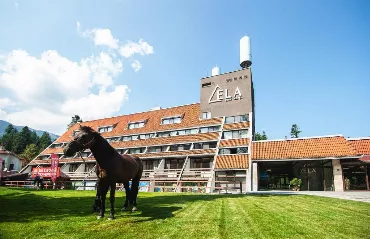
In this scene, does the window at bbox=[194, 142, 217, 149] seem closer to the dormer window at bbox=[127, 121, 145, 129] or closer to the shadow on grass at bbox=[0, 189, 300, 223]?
A: the dormer window at bbox=[127, 121, 145, 129]

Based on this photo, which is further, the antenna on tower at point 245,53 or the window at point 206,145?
the antenna on tower at point 245,53

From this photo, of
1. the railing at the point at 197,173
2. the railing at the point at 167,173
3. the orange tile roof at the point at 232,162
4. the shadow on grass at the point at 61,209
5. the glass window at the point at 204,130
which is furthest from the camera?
the glass window at the point at 204,130

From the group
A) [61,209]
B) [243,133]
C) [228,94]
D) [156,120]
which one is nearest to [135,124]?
[156,120]

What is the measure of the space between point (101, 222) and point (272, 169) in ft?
121

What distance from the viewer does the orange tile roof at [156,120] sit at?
4295 centimetres

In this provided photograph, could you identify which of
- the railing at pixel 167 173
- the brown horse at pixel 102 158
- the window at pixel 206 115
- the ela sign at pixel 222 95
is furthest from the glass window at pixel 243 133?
the brown horse at pixel 102 158

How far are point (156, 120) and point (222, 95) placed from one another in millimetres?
13939

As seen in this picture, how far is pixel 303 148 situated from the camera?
31.6 m

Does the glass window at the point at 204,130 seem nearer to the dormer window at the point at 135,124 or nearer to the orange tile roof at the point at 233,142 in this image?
the orange tile roof at the point at 233,142

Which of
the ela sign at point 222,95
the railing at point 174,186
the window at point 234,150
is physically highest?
the ela sign at point 222,95

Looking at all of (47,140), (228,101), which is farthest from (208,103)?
(47,140)

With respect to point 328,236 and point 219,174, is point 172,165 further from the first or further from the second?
point 328,236

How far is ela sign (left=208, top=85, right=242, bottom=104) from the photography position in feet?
135

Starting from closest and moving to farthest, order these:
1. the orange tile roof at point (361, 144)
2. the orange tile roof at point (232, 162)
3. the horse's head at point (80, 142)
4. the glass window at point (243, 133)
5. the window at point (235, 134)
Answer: the horse's head at point (80, 142) → the orange tile roof at point (361, 144) → the orange tile roof at point (232, 162) → the glass window at point (243, 133) → the window at point (235, 134)
